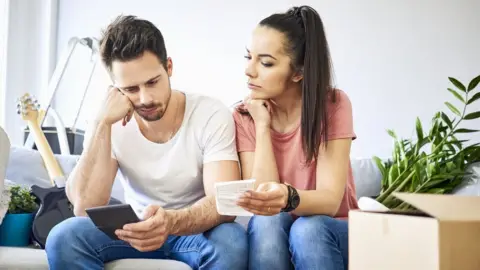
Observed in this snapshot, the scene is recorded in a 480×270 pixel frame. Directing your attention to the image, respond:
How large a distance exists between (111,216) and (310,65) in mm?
651

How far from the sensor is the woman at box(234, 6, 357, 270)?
1.54 meters

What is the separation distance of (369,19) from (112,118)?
1.45 metres

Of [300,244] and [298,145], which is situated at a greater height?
[298,145]

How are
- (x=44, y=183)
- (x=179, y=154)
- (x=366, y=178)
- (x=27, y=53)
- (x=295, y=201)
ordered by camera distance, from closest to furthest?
1. (x=295, y=201)
2. (x=179, y=154)
3. (x=44, y=183)
4. (x=366, y=178)
5. (x=27, y=53)

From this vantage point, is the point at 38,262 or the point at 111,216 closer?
the point at 111,216

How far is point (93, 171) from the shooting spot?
5.65ft

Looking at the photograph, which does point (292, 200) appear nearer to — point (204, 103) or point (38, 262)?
point (204, 103)

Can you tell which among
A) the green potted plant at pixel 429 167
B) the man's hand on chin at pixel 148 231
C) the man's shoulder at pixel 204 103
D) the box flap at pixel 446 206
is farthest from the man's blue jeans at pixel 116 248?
the green potted plant at pixel 429 167

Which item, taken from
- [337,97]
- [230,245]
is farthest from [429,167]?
[230,245]

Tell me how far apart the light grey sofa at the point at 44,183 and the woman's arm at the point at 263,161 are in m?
0.29

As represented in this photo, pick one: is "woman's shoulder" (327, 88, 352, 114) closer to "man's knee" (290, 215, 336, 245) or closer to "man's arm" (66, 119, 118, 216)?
"man's knee" (290, 215, 336, 245)

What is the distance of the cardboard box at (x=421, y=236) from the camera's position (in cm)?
90

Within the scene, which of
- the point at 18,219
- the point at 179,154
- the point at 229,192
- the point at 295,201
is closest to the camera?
the point at 229,192

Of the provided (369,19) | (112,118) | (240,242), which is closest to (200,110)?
(112,118)
